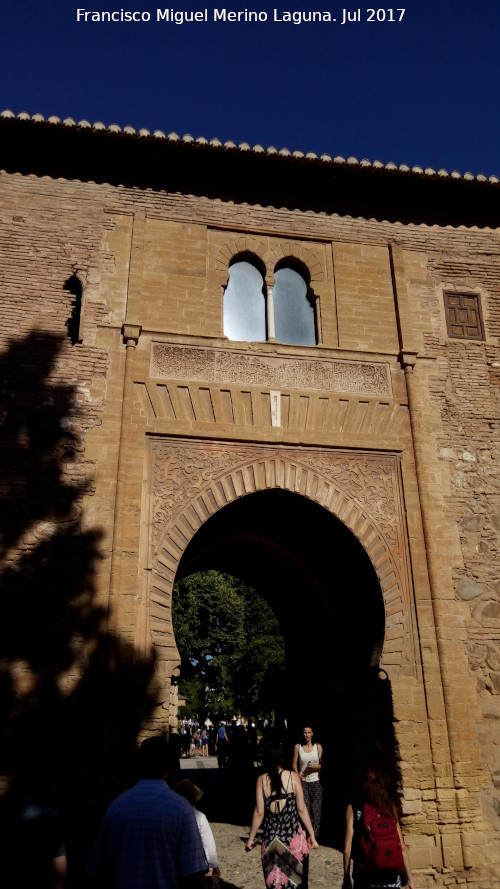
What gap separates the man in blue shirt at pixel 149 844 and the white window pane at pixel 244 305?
6.57 meters

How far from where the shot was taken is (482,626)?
25.5ft

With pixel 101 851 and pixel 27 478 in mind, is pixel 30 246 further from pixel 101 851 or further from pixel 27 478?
pixel 101 851

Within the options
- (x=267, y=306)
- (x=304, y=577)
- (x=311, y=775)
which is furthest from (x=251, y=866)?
(x=267, y=306)

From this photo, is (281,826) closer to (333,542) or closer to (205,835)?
(205,835)

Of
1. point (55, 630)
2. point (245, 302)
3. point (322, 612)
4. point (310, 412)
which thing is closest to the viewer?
point (55, 630)

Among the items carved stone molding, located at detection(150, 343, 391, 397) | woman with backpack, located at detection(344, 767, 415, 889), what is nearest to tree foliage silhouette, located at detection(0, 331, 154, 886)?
carved stone molding, located at detection(150, 343, 391, 397)

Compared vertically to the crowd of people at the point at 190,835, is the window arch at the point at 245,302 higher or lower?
higher

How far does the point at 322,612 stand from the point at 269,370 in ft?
12.7

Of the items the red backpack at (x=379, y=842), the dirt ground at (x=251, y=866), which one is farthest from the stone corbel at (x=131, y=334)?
the dirt ground at (x=251, y=866)

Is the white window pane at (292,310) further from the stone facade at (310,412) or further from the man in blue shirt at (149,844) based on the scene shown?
the man in blue shirt at (149,844)

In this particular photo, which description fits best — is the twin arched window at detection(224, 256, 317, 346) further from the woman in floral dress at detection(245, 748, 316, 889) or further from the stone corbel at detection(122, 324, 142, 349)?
the woman in floral dress at detection(245, 748, 316, 889)

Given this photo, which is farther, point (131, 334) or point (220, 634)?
point (220, 634)

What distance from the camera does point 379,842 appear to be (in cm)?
387

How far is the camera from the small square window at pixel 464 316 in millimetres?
9289
